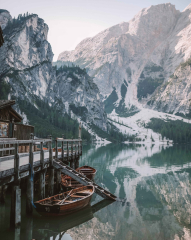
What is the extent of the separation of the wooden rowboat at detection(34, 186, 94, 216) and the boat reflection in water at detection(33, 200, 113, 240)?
42cm

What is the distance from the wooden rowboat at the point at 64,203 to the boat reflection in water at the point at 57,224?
16.4 inches

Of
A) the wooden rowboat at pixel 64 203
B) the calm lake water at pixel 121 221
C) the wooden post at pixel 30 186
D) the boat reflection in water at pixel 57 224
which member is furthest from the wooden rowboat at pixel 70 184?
the wooden post at pixel 30 186

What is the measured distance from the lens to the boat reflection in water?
49.3 ft

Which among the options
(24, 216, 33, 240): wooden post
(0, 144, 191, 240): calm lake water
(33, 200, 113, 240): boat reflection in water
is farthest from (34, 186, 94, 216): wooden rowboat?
(24, 216, 33, 240): wooden post

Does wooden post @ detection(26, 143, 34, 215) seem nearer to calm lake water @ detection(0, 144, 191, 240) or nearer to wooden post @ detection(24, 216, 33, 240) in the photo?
wooden post @ detection(24, 216, 33, 240)

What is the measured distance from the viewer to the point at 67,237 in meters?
15.0

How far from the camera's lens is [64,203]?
57.5 ft

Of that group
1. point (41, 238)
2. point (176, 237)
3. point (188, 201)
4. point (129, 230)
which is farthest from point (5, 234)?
point (188, 201)

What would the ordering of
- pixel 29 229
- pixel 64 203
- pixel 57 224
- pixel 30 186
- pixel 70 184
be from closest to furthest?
pixel 29 229, pixel 30 186, pixel 57 224, pixel 64 203, pixel 70 184

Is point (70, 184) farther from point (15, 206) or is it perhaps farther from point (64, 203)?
point (15, 206)

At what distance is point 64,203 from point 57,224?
→ 5.22 feet

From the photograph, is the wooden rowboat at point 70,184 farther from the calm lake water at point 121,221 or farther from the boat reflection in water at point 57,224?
the boat reflection in water at point 57,224

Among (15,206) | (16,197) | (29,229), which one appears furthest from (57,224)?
(16,197)

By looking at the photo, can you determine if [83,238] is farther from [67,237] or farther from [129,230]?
[129,230]
